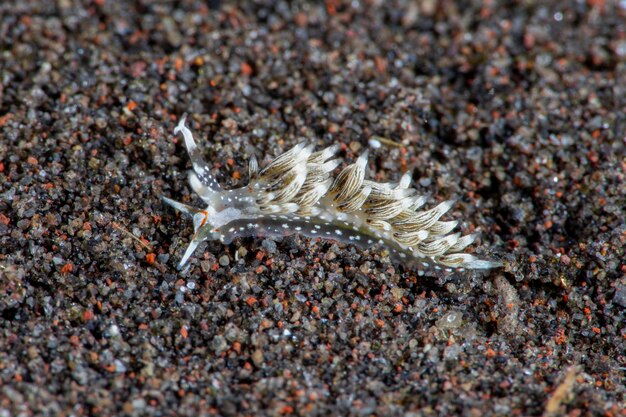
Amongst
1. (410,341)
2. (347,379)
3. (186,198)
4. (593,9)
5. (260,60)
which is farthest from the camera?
(593,9)

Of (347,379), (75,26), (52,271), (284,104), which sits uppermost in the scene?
(75,26)

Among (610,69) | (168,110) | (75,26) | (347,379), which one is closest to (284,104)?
(168,110)

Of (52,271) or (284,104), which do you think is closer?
(52,271)

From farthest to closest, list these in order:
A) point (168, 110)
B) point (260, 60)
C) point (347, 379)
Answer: point (260, 60) → point (168, 110) → point (347, 379)

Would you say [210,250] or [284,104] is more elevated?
[284,104]

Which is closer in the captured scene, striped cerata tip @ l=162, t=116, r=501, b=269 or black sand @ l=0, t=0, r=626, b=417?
black sand @ l=0, t=0, r=626, b=417

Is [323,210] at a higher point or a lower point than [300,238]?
higher

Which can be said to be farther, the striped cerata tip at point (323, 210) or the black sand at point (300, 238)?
the striped cerata tip at point (323, 210)

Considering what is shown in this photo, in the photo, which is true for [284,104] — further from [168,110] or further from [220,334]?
[220,334]
